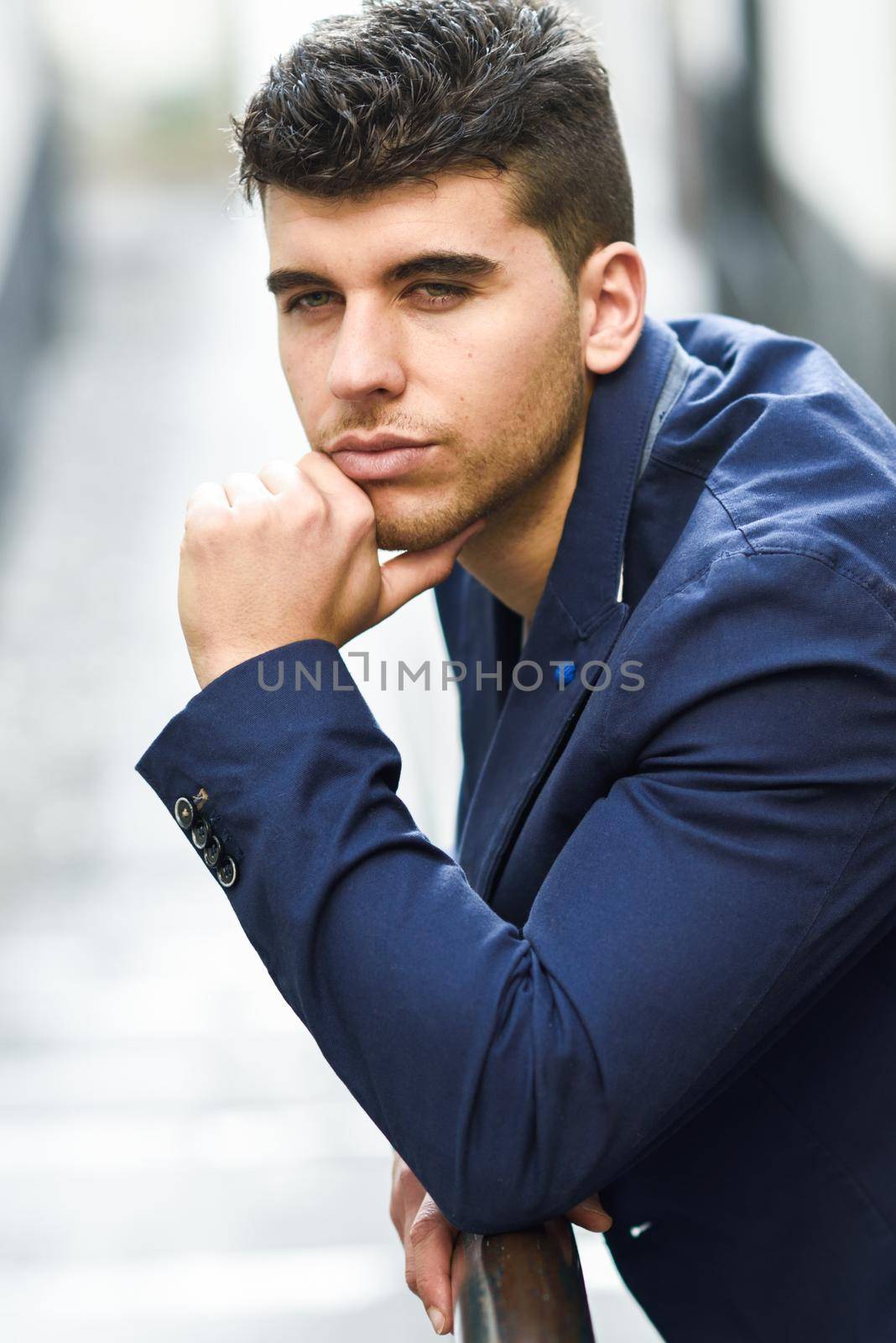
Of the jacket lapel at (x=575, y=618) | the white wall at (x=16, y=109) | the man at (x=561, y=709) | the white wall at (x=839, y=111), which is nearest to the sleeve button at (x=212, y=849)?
the man at (x=561, y=709)

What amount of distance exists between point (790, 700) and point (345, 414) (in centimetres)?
59

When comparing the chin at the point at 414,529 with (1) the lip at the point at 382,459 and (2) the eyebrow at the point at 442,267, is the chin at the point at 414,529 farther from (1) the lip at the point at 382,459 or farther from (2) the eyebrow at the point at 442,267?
(2) the eyebrow at the point at 442,267

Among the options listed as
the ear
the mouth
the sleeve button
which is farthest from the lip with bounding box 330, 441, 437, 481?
the sleeve button

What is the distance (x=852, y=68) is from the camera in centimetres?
510

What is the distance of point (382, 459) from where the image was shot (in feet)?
5.09

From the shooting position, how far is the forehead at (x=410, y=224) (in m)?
1.49

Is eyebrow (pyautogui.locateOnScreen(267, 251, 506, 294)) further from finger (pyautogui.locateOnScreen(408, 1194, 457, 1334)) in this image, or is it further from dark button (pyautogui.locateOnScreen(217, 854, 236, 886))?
finger (pyautogui.locateOnScreen(408, 1194, 457, 1334))

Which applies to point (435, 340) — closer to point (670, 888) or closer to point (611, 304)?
point (611, 304)

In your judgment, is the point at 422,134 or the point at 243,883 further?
the point at 422,134

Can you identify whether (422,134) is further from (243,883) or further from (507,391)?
(243,883)

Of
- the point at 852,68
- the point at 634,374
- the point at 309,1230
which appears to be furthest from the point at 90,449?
the point at 634,374

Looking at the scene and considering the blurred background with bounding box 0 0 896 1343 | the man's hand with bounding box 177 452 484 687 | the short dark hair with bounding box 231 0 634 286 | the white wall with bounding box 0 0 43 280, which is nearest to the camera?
the man's hand with bounding box 177 452 484 687

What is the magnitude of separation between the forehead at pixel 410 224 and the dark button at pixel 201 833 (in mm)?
582

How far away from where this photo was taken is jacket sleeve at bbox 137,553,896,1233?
1.15 m
